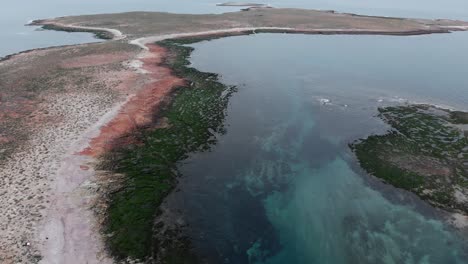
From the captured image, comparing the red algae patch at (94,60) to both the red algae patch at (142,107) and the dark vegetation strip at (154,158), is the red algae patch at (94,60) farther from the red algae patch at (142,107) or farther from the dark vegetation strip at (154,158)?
A: the dark vegetation strip at (154,158)

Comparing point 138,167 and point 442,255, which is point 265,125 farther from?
point 442,255

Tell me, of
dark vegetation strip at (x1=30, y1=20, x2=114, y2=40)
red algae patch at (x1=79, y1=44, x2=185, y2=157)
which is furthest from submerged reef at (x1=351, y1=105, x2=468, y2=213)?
dark vegetation strip at (x1=30, y1=20, x2=114, y2=40)

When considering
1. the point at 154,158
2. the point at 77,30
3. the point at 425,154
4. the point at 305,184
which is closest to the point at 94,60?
the point at 77,30

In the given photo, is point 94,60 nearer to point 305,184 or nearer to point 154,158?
point 154,158

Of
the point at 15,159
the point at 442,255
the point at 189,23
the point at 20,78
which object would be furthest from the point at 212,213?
the point at 189,23

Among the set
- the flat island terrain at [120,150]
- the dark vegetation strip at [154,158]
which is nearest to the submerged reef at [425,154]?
the flat island terrain at [120,150]
